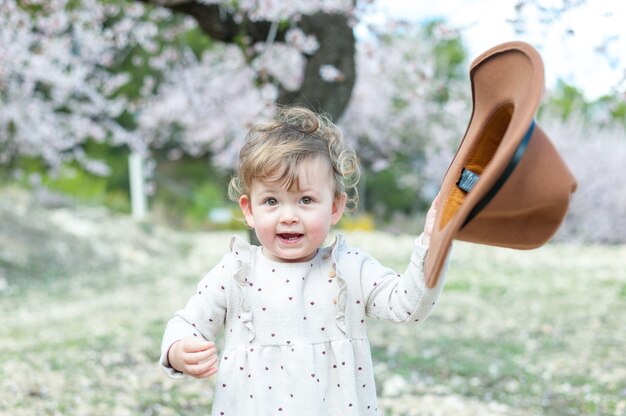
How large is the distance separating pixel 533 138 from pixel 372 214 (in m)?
15.1

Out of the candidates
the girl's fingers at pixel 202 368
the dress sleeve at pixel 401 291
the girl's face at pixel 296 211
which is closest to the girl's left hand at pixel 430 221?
the dress sleeve at pixel 401 291

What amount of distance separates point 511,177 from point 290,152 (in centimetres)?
68

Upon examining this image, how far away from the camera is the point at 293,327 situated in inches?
79.7

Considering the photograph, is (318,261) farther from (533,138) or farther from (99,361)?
(99,361)

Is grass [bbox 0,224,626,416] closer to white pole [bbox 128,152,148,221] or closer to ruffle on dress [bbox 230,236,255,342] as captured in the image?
ruffle on dress [bbox 230,236,255,342]

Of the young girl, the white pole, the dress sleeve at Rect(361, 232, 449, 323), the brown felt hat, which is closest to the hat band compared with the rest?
the brown felt hat

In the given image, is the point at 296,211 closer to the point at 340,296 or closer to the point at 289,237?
the point at 289,237

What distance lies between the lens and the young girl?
6.51 ft

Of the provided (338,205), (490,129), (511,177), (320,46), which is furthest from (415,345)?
(511,177)

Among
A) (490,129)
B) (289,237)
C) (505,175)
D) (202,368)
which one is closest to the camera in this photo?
(505,175)

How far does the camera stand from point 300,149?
2006 mm

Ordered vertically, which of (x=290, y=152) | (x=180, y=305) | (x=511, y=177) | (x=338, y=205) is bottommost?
(x=511, y=177)

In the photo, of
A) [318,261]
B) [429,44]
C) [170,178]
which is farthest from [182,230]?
[318,261]

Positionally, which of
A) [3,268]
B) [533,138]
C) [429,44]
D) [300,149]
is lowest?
[533,138]
